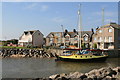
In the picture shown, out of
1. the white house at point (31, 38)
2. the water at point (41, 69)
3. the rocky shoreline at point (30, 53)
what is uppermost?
the white house at point (31, 38)

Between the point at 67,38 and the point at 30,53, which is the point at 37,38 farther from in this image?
the point at 30,53

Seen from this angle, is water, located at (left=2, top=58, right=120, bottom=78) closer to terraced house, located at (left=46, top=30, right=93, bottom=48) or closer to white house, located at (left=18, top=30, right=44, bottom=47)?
terraced house, located at (left=46, top=30, right=93, bottom=48)

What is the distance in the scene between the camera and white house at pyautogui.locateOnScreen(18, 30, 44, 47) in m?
60.4

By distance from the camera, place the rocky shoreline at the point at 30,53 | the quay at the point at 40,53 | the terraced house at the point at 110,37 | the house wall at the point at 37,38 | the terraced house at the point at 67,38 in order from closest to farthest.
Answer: the quay at the point at 40,53
the rocky shoreline at the point at 30,53
the terraced house at the point at 110,37
the terraced house at the point at 67,38
the house wall at the point at 37,38

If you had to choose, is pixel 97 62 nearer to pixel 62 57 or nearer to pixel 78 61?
pixel 78 61

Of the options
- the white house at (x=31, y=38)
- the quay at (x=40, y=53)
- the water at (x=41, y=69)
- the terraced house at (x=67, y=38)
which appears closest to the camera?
the water at (x=41, y=69)

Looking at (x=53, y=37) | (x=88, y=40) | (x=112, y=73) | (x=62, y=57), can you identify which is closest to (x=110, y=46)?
Answer: (x=88, y=40)

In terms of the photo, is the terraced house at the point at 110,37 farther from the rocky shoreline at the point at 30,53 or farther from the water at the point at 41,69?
the water at the point at 41,69

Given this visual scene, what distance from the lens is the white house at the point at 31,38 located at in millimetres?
60359

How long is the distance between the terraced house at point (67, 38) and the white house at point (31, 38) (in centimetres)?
326

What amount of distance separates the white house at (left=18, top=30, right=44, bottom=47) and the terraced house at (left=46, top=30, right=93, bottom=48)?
3.26 m

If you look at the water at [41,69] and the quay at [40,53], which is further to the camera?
the quay at [40,53]

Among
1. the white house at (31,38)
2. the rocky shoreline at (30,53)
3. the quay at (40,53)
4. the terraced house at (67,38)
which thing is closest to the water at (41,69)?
the quay at (40,53)

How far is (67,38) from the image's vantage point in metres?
59.5
